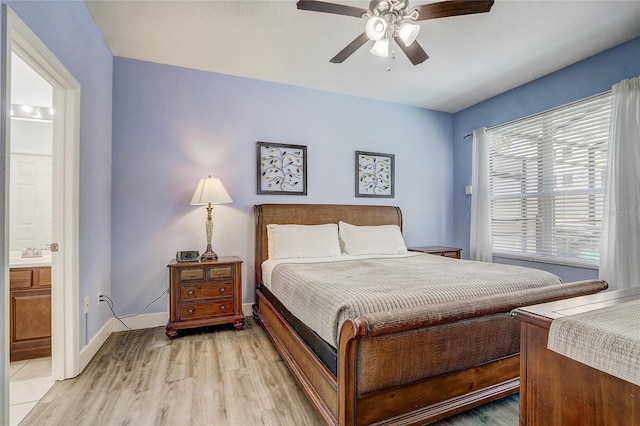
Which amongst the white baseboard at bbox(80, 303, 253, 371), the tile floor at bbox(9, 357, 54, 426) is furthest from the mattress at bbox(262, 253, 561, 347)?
the tile floor at bbox(9, 357, 54, 426)

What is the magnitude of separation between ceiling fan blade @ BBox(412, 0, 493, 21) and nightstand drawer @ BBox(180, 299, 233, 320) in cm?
288

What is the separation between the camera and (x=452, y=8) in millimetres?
1873

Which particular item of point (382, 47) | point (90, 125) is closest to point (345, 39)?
point (382, 47)

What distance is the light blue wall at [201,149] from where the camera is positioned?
3041mm

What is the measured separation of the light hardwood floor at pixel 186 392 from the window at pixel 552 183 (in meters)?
2.18

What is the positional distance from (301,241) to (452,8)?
2328 millimetres

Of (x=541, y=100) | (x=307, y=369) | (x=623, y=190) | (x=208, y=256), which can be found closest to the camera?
(x=307, y=369)

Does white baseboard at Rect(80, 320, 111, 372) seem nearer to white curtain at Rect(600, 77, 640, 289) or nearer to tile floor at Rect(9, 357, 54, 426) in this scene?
tile floor at Rect(9, 357, 54, 426)

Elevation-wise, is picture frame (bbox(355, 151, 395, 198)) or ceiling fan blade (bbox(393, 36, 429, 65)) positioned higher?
ceiling fan blade (bbox(393, 36, 429, 65))

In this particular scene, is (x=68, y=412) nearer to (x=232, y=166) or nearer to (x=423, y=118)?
(x=232, y=166)

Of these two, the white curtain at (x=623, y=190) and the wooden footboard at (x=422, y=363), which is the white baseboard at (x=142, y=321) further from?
the white curtain at (x=623, y=190)

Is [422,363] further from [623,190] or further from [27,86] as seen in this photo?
[27,86]

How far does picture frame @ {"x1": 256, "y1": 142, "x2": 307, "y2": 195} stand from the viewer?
3.53m

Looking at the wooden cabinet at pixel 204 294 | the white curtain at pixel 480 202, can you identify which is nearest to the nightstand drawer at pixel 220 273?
the wooden cabinet at pixel 204 294
